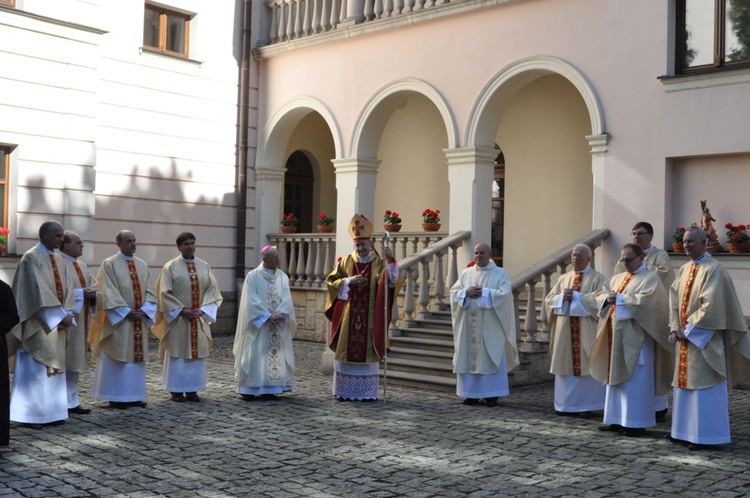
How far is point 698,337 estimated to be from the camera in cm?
803

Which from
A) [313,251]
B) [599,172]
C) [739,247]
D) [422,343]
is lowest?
[422,343]

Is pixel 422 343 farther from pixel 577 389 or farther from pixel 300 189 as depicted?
pixel 300 189

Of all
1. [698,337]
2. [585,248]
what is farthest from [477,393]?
[698,337]

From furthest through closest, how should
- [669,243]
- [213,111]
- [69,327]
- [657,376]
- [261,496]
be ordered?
1. [213,111]
2. [669,243]
3. [69,327]
4. [657,376]
5. [261,496]

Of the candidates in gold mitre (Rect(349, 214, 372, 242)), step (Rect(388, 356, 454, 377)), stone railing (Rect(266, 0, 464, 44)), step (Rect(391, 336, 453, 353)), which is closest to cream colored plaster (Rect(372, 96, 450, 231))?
stone railing (Rect(266, 0, 464, 44))

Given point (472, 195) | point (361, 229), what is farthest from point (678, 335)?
point (472, 195)

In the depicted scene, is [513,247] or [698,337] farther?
[513,247]

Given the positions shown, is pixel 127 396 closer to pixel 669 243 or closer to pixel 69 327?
pixel 69 327

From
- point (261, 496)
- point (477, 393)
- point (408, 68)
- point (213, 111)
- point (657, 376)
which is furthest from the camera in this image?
point (213, 111)

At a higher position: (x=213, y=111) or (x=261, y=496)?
(x=213, y=111)

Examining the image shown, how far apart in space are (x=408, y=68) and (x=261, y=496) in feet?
34.1

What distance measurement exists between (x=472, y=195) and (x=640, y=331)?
6.02 metres

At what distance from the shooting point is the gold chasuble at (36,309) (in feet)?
28.2

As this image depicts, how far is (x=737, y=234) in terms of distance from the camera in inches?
448
